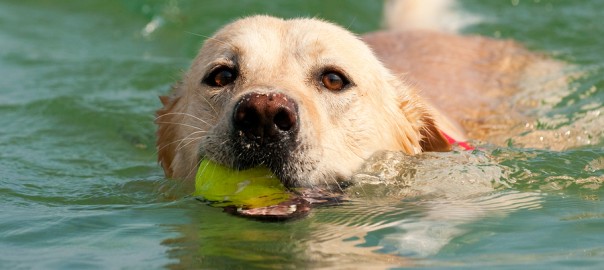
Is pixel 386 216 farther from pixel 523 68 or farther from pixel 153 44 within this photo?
pixel 153 44

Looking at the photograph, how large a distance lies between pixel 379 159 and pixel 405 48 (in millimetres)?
2724

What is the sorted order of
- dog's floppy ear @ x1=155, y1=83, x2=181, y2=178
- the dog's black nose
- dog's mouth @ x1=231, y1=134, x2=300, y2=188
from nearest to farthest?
the dog's black nose < dog's mouth @ x1=231, y1=134, x2=300, y2=188 < dog's floppy ear @ x1=155, y1=83, x2=181, y2=178

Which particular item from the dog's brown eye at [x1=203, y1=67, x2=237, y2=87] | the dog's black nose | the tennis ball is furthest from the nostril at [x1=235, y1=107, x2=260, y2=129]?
the dog's brown eye at [x1=203, y1=67, x2=237, y2=87]

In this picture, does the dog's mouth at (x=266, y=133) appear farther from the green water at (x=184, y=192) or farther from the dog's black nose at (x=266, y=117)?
the green water at (x=184, y=192)

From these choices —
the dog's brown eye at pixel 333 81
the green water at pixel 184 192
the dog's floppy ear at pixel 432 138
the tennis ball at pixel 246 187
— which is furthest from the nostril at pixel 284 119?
the dog's floppy ear at pixel 432 138

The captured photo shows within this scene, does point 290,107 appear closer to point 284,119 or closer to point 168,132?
point 284,119

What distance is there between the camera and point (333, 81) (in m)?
4.88

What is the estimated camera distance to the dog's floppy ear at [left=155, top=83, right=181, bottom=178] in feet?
18.1

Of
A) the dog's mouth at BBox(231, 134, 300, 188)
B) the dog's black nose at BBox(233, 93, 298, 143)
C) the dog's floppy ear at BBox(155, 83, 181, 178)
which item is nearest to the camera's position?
the dog's black nose at BBox(233, 93, 298, 143)

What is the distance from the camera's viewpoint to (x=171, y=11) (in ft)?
33.7

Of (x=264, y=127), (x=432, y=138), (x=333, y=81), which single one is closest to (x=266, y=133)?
(x=264, y=127)

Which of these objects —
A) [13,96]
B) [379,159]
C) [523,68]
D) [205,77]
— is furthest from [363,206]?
[13,96]

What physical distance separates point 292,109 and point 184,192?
117cm

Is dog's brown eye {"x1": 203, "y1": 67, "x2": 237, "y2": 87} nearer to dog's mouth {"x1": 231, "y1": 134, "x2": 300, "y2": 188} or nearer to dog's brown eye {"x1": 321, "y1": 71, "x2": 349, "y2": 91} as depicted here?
dog's brown eye {"x1": 321, "y1": 71, "x2": 349, "y2": 91}
